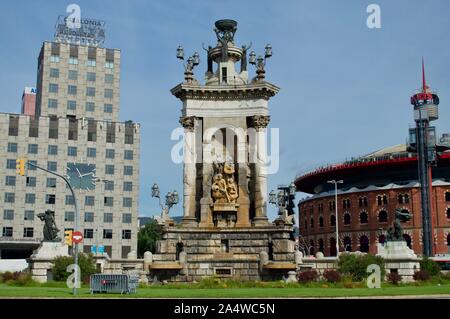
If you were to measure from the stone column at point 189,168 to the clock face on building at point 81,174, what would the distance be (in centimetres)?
4991

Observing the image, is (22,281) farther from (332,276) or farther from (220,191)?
(332,276)

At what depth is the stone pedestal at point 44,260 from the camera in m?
42.6

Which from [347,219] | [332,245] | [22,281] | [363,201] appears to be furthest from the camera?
[332,245]

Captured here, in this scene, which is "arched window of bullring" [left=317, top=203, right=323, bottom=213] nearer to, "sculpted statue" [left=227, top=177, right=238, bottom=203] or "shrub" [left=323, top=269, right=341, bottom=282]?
"sculpted statue" [left=227, top=177, right=238, bottom=203]

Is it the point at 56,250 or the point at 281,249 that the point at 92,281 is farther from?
the point at 281,249

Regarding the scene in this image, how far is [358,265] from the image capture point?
4059 centimetres

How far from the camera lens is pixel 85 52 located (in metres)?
112

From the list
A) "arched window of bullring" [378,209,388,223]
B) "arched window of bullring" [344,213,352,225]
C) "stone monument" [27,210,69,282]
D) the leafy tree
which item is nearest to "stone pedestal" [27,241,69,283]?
"stone monument" [27,210,69,282]

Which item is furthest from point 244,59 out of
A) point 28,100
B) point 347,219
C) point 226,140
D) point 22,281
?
point 28,100

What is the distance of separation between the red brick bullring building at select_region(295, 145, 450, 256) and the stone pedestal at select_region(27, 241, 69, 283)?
74100 millimetres

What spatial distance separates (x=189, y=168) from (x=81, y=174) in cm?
5326

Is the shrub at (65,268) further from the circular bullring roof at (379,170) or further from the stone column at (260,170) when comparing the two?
the circular bullring roof at (379,170)

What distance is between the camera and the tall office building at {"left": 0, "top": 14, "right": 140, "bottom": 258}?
94.0 metres

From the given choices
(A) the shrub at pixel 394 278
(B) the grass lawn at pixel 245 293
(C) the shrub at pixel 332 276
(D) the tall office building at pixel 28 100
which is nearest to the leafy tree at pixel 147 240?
(D) the tall office building at pixel 28 100
